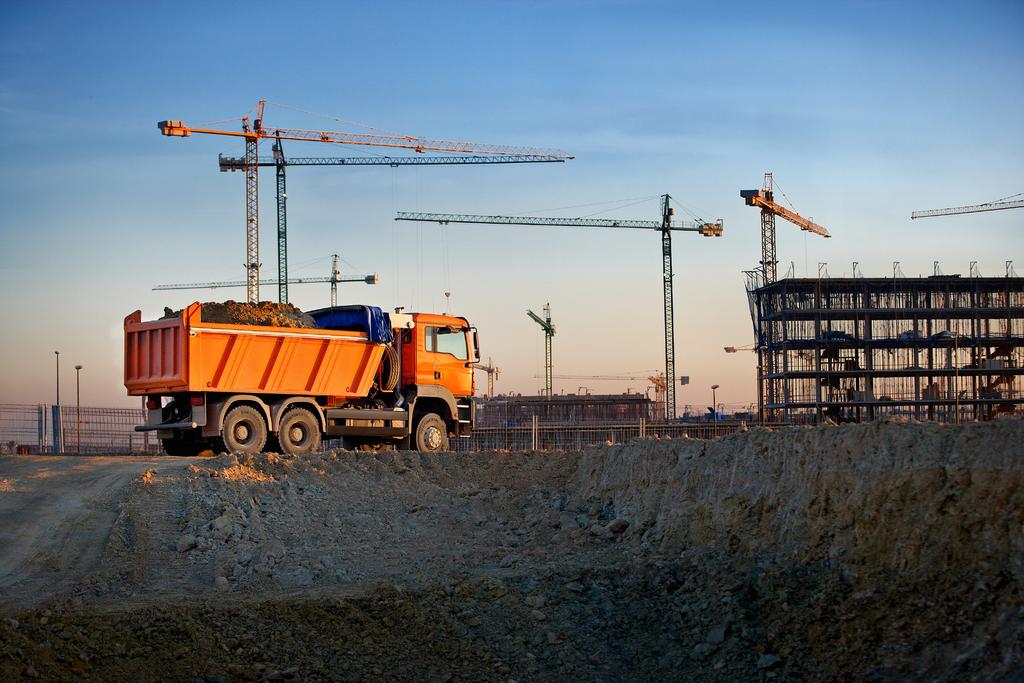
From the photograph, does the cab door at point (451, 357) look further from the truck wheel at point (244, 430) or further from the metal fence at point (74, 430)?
the metal fence at point (74, 430)

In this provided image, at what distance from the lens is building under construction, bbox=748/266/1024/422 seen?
64500 mm

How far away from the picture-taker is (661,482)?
16266 millimetres

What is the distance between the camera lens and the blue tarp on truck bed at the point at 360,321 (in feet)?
80.7

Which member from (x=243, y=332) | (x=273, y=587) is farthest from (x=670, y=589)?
(x=243, y=332)

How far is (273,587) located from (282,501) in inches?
132

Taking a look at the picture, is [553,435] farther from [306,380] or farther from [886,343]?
[886,343]

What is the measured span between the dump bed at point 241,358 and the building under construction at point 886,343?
45120 millimetres

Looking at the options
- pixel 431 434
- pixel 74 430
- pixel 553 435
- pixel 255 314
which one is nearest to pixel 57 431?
pixel 74 430

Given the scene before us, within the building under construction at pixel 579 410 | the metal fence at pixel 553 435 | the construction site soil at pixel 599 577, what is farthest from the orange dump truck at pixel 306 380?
the building under construction at pixel 579 410

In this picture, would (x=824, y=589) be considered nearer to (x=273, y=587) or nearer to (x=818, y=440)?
(x=818, y=440)

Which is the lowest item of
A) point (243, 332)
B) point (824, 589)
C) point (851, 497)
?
point (824, 589)

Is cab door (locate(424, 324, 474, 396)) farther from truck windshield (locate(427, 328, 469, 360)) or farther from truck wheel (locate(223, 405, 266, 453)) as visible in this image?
truck wheel (locate(223, 405, 266, 453))

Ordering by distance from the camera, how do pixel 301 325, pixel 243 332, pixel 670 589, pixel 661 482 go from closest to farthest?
pixel 670 589 < pixel 661 482 < pixel 243 332 < pixel 301 325

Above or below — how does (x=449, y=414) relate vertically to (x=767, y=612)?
above
